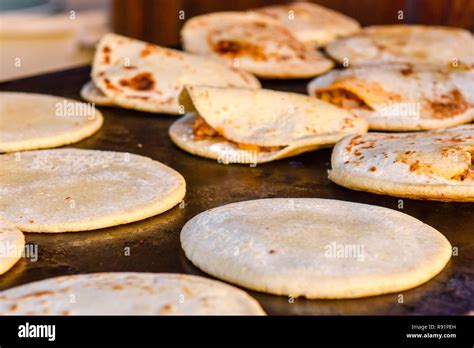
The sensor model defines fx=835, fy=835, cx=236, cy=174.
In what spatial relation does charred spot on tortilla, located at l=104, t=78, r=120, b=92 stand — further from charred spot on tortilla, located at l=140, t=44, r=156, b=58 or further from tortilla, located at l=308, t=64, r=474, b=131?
tortilla, located at l=308, t=64, r=474, b=131

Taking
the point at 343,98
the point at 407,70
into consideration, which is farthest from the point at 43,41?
the point at 407,70

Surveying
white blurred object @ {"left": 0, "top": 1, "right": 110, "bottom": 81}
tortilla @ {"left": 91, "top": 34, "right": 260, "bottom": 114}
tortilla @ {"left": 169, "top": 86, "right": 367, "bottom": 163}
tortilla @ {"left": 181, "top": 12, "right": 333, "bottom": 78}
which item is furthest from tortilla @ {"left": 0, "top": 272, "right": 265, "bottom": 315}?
white blurred object @ {"left": 0, "top": 1, "right": 110, "bottom": 81}

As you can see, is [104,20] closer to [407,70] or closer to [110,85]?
[110,85]

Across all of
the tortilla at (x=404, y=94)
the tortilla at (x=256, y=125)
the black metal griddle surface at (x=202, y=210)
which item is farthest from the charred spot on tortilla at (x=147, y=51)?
the tortilla at (x=404, y=94)

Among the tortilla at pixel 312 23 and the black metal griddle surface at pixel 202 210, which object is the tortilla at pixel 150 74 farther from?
the tortilla at pixel 312 23

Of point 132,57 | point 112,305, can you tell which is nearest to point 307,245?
point 112,305
